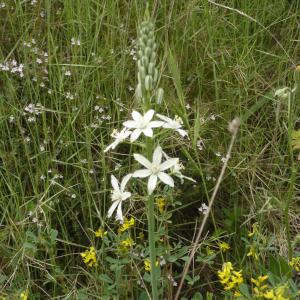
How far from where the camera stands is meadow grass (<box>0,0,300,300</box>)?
2.35 meters

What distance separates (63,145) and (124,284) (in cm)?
81

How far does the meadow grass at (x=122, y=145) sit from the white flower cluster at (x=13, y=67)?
11mm

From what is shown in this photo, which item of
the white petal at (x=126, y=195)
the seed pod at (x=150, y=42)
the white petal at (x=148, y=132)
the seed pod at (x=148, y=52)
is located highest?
the seed pod at (x=150, y=42)

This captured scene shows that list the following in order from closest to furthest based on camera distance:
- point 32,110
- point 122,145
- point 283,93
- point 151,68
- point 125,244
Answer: point 151,68 → point 283,93 → point 125,244 → point 32,110 → point 122,145

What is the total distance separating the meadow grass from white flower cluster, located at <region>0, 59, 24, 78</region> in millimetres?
11

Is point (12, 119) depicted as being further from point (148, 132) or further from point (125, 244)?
point (148, 132)

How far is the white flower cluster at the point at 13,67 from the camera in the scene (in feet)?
9.21

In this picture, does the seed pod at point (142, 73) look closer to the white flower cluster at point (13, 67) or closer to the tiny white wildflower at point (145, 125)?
the tiny white wildflower at point (145, 125)

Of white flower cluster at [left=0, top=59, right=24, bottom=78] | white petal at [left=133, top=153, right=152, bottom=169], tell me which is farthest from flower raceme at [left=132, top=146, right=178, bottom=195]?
white flower cluster at [left=0, top=59, right=24, bottom=78]

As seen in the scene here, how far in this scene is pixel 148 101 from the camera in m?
1.61

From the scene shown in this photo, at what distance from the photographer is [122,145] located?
2838mm

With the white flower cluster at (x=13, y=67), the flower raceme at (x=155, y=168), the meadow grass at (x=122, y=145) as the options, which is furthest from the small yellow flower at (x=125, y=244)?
the white flower cluster at (x=13, y=67)

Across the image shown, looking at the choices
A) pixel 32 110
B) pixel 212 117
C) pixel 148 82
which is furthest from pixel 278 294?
pixel 32 110

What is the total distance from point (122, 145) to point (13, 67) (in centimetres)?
67
